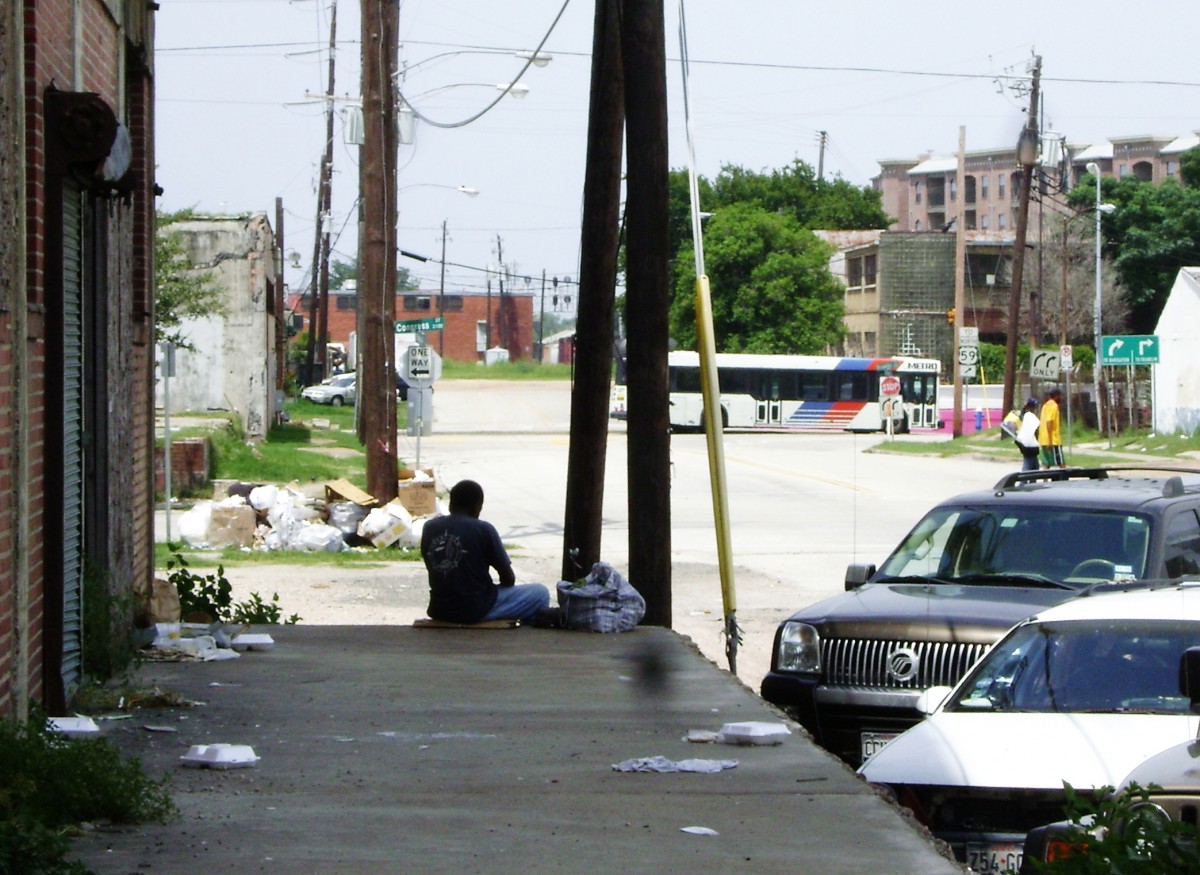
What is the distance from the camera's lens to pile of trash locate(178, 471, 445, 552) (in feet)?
65.0

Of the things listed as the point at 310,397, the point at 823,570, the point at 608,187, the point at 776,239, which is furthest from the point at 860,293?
the point at 608,187

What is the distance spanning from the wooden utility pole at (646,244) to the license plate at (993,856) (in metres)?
4.69

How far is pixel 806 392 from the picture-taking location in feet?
193

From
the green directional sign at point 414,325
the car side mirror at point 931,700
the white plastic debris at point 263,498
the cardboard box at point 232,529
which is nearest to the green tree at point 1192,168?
the green directional sign at point 414,325

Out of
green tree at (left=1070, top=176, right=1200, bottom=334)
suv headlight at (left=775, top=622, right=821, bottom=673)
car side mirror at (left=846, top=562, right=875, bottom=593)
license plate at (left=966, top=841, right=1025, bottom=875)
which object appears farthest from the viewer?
green tree at (left=1070, top=176, right=1200, bottom=334)

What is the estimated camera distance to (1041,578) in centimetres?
884

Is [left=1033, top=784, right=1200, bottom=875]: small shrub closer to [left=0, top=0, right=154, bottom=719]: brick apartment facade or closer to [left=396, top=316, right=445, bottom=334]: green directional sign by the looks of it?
[left=0, top=0, right=154, bottom=719]: brick apartment facade

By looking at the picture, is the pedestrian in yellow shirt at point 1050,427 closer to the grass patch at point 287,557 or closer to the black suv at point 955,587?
the grass patch at point 287,557

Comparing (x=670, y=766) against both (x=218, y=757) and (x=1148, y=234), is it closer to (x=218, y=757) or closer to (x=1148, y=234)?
(x=218, y=757)

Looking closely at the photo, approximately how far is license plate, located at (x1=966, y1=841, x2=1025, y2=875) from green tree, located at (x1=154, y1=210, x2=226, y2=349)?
28.9 meters

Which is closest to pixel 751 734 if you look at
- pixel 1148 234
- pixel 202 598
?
pixel 202 598

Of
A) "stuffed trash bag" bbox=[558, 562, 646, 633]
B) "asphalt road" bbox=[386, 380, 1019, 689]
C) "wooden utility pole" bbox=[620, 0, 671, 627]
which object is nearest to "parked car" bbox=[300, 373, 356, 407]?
"asphalt road" bbox=[386, 380, 1019, 689]

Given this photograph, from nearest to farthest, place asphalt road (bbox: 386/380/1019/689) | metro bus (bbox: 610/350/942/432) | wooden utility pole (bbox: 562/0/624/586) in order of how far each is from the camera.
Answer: wooden utility pole (bbox: 562/0/624/586)
asphalt road (bbox: 386/380/1019/689)
metro bus (bbox: 610/350/942/432)

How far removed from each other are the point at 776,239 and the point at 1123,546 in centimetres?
6625
